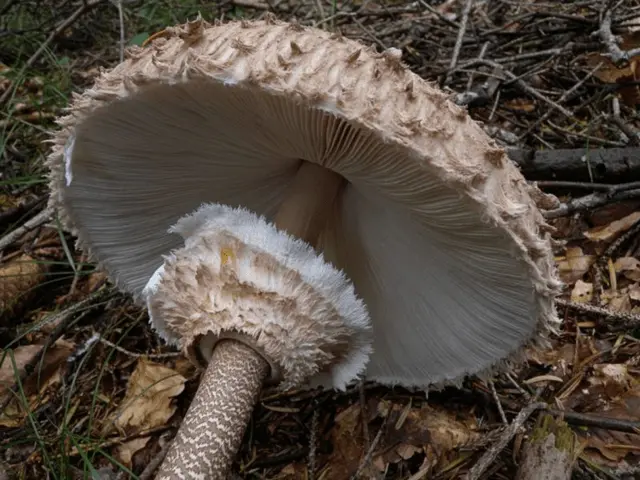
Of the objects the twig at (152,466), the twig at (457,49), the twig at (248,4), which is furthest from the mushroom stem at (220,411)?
the twig at (248,4)

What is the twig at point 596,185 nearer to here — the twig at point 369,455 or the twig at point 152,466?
the twig at point 369,455

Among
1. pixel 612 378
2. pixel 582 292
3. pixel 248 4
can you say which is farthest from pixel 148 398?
pixel 248 4

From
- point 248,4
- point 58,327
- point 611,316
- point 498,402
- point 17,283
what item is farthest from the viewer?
point 248,4

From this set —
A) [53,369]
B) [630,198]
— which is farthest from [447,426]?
[53,369]

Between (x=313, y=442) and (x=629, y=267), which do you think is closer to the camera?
(x=313, y=442)

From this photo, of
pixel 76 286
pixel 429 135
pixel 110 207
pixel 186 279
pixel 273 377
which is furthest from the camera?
pixel 76 286

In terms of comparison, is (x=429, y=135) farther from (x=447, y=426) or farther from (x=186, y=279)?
(x=447, y=426)

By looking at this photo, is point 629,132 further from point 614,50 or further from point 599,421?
point 599,421
